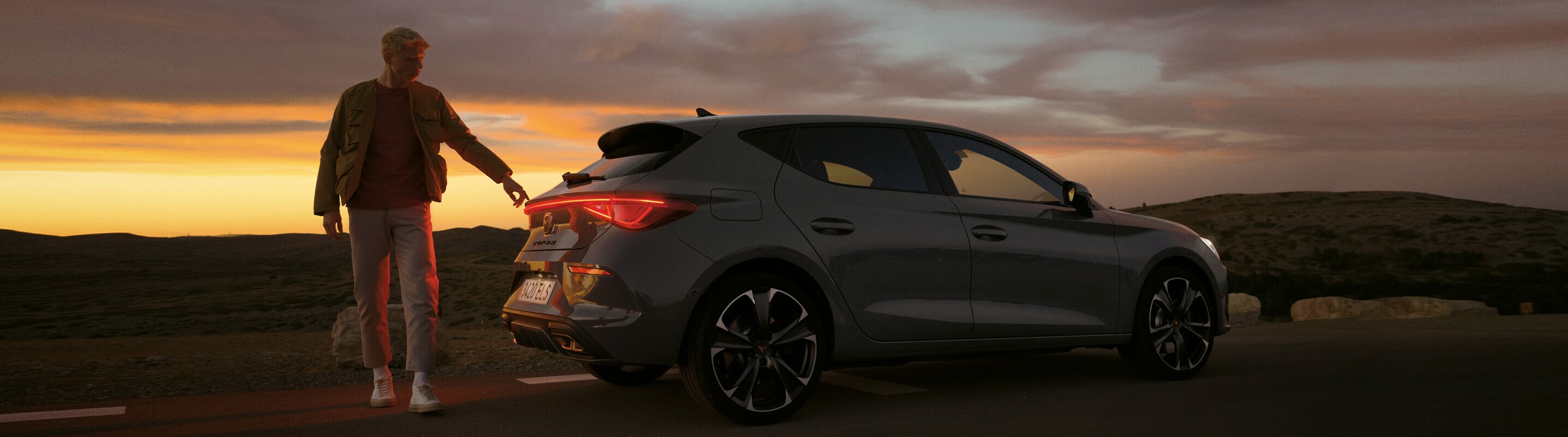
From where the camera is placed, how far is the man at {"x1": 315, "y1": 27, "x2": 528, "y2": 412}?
4.86m

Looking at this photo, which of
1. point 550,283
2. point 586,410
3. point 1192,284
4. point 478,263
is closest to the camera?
point 550,283

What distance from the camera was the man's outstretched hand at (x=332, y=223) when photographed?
4.92 metres

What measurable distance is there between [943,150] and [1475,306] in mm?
12091

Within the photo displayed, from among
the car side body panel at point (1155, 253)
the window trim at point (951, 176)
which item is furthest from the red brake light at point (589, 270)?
the car side body panel at point (1155, 253)

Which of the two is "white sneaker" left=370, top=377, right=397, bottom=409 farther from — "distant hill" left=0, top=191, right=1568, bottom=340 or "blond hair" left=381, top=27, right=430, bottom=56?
"distant hill" left=0, top=191, right=1568, bottom=340

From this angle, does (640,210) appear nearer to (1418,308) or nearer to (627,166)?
(627,166)

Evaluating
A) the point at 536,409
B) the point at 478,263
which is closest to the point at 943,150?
the point at 536,409

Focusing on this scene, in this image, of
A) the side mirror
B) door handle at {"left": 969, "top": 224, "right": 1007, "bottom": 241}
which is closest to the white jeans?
door handle at {"left": 969, "top": 224, "right": 1007, "bottom": 241}

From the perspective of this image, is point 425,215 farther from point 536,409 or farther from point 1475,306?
point 1475,306

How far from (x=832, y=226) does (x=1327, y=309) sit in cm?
1454

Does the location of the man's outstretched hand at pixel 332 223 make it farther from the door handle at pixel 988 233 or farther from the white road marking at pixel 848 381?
the door handle at pixel 988 233

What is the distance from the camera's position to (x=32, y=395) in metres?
5.59

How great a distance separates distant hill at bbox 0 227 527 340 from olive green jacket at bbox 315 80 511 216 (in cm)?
301

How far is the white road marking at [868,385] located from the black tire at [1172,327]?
1.36m
